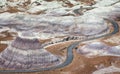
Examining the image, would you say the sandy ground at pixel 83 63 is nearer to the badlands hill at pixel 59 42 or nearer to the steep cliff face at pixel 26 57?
the badlands hill at pixel 59 42

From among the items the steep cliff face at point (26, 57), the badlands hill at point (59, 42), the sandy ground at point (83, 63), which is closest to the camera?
the sandy ground at point (83, 63)

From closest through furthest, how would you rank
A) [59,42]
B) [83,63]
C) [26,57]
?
[26,57] → [83,63] → [59,42]

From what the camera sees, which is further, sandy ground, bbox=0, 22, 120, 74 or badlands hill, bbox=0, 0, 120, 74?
badlands hill, bbox=0, 0, 120, 74

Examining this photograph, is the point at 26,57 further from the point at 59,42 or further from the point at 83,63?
the point at 59,42

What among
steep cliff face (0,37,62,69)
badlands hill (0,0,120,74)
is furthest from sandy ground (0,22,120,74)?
steep cliff face (0,37,62,69)

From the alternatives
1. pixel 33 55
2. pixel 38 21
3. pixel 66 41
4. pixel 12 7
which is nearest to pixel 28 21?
pixel 38 21

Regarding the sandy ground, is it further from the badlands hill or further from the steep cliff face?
the steep cliff face

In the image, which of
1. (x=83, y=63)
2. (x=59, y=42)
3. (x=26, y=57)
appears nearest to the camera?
(x=26, y=57)

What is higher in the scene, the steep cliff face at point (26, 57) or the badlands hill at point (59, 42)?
the steep cliff face at point (26, 57)

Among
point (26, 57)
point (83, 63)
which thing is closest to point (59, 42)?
point (83, 63)

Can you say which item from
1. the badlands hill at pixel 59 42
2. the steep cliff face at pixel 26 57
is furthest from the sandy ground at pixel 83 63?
the steep cliff face at pixel 26 57

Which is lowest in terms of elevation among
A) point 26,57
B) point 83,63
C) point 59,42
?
point 59,42
